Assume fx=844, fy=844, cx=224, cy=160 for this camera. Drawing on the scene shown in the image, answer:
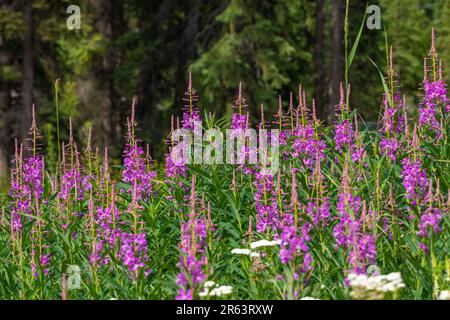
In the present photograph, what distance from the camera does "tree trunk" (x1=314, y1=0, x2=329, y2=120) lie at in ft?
96.1

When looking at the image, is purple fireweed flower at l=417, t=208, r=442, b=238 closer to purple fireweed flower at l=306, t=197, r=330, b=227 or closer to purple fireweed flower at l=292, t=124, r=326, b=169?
purple fireweed flower at l=306, t=197, r=330, b=227

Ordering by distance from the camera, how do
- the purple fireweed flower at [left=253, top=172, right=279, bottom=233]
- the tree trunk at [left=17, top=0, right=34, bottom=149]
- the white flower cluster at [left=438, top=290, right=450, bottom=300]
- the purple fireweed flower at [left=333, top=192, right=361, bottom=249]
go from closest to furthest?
the white flower cluster at [left=438, top=290, right=450, bottom=300] → the purple fireweed flower at [left=333, top=192, right=361, bottom=249] → the purple fireweed flower at [left=253, top=172, right=279, bottom=233] → the tree trunk at [left=17, top=0, right=34, bottom=149]

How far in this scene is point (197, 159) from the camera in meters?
7.97

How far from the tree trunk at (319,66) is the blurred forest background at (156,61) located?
0.13 ft

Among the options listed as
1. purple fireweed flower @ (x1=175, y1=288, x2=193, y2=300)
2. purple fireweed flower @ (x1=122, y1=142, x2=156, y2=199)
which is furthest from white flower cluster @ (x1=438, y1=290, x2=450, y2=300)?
purple fireweed flower @ (x1=122, y1=142, x2=156, y2=199)

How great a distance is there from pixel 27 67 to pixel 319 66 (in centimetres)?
1073

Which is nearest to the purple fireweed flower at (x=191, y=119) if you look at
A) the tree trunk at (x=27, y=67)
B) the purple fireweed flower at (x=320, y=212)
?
the purple fireweed flower at (x=320, y=212)

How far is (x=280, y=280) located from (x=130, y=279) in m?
1.07

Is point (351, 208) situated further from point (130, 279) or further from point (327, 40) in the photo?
point (327, 40)

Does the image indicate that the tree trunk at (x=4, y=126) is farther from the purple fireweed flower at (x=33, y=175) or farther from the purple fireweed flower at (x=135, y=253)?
the purple fireweed flower at (x=135, y=253)

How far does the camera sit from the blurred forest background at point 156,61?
23734 mm

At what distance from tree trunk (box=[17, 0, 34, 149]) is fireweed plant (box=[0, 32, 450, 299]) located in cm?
1485

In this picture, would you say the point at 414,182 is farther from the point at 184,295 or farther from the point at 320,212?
the point at 184,295

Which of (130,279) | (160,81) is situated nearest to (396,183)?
(130,279)
